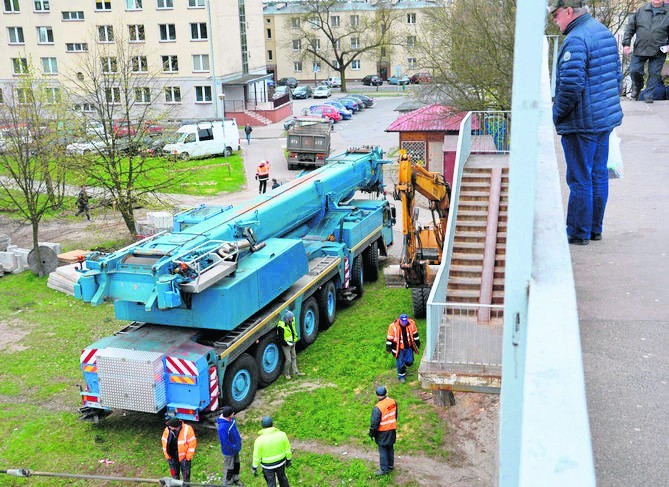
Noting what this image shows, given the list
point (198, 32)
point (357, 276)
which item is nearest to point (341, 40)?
point (198, 32)

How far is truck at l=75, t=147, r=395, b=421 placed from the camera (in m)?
11.7

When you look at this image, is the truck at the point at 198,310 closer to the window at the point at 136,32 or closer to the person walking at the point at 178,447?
the person walking at the point at 178,447

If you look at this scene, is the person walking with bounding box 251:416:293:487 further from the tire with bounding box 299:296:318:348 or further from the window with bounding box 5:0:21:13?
the window with bounding box 5:0:21:13

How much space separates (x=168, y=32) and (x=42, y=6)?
29.6 ft

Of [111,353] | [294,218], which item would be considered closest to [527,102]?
[111,353]

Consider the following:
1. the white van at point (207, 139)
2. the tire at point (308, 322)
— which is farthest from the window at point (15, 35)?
the tire at point (308, 322)

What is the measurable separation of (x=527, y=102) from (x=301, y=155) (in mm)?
33141

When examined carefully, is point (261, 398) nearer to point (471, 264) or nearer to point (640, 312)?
point (471, 264)

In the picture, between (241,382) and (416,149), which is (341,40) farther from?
(241,382)

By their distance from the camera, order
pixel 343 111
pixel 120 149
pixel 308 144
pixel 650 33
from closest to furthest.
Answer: pixel 650 33 < pixel 120 149 < pixel 308 144 < pixel 343 111

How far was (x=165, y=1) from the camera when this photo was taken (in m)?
49.5

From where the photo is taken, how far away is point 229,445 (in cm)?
1024

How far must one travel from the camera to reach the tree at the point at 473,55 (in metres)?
23.2

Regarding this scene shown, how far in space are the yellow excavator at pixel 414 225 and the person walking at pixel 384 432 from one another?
5.66 m
